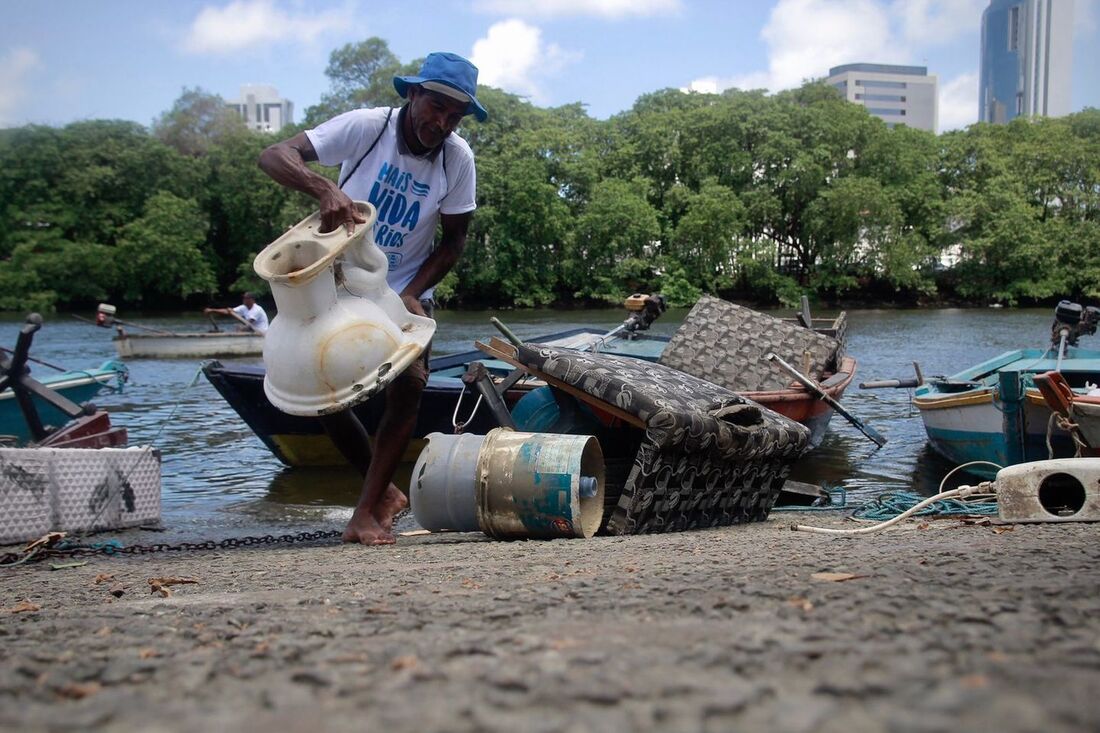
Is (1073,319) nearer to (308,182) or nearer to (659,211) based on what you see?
(308,182)

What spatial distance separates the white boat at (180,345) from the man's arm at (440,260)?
20.4 meters

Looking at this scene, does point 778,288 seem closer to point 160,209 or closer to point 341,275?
point 160,209

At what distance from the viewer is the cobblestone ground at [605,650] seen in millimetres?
1446

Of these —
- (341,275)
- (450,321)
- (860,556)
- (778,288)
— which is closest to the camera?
(860,556)

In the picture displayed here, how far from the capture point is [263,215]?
189 ft

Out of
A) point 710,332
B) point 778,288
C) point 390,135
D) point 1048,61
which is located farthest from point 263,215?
point 1048,61

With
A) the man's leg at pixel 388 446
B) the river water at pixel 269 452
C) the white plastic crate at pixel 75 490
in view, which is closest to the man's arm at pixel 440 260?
the man's leg at pixel 388 446

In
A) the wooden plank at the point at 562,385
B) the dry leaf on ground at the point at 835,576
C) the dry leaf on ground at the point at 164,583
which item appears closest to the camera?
the dry leaf on ground at the point at 835,576

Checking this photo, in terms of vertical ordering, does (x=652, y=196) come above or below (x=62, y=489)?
above

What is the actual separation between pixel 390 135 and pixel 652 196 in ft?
178

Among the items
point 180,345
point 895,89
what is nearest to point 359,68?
point 180,345

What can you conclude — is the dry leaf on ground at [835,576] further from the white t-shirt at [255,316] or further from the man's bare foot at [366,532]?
the white t-shirt at [255,316]

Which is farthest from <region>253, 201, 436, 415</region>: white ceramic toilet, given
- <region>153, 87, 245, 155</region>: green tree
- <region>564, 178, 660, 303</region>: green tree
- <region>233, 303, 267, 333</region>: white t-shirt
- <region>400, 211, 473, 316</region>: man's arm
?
<region>153, 87, 245, 155</region>: green tree

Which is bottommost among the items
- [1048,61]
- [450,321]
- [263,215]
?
[450,321]
